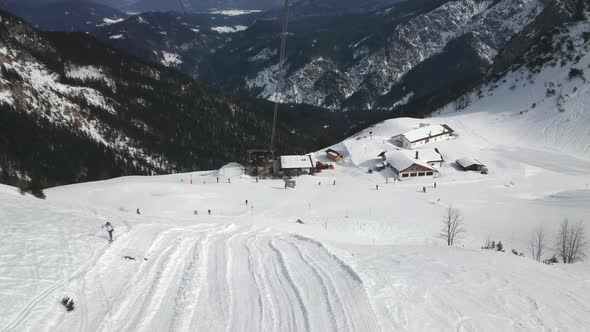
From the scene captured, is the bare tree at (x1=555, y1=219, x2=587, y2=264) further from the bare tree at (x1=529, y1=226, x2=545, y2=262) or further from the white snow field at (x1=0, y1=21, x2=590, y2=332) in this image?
the white snow field at (x1=0, y1=21, x2=590, y2=332)

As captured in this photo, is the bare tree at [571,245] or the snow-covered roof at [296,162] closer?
the bare tree at [571,245]

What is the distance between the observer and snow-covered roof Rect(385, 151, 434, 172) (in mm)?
62109

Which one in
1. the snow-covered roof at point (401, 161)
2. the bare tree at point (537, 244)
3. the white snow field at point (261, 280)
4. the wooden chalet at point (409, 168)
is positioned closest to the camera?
the white snow field at point (261, 280)

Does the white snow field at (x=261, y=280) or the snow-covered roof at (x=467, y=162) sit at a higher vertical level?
the snow-covered roof at (x=467, y=162)

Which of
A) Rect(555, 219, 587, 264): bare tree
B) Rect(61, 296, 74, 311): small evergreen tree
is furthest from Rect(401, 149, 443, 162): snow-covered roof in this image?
Rect(61, 296, 74, 311): small evergreen tree

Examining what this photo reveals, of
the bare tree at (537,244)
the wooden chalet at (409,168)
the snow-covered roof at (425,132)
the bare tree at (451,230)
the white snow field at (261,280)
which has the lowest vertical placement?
the bare tree at (537,244)

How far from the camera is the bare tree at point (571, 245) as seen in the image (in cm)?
2814

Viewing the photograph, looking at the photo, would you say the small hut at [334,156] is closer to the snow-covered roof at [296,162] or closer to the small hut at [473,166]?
the snow-covered roof at [296,162]

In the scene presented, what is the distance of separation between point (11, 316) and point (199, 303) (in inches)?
200

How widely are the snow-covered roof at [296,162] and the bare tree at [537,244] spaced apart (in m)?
35.9

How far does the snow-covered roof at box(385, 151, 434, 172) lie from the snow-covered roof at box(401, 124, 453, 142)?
438 inches

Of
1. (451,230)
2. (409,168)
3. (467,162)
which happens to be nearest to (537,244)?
(451,230)

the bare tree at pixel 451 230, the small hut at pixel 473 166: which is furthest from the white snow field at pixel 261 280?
the small hut at pixel 473 166

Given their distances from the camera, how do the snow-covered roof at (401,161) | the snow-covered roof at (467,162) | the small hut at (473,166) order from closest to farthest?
the snow-covered roof at (401,161) → the small hut at (473,166) → the snow-covered roof at (467,162)
